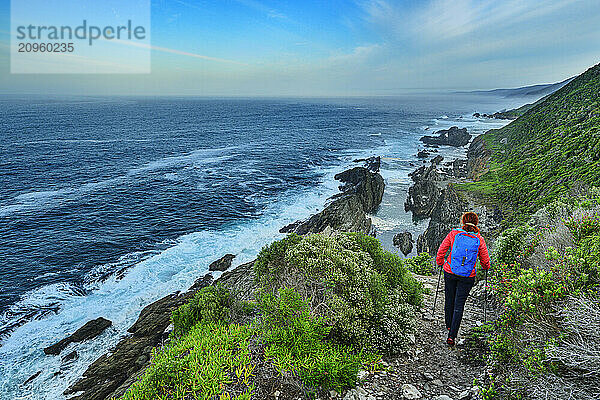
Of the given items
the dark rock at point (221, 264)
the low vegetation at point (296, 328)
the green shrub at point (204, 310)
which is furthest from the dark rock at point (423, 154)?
the green shrub at point (204, 310)

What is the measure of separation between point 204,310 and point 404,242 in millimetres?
24612

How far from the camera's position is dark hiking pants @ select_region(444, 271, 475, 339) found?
20.9 feet

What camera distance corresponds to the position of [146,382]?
578cm

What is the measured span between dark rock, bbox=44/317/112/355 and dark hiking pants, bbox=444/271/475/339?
18.7 meters

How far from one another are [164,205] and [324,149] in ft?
133

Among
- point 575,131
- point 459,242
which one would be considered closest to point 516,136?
point 575,131

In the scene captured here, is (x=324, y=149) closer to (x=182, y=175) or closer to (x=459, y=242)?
(x=182, y=175)

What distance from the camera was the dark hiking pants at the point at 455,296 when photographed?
6.37 metres

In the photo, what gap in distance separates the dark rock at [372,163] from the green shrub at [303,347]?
47.0 meters

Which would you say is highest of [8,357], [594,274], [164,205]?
[594,274]

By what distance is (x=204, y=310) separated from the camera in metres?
9.19

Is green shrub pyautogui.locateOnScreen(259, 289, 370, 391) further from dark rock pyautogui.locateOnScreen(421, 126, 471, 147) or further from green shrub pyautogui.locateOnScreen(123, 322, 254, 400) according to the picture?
dark rock pyautogui.locateOnScreen(421, 126, 471, 147)

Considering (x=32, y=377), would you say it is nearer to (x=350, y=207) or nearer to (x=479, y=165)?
(x=350, y=207)

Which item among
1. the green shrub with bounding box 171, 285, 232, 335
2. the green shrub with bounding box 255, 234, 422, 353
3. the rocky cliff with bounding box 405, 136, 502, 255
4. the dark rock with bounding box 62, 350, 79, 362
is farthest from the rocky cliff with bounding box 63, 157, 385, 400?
the rocky cliff with bounding box 405, 136, 502, 255
